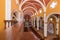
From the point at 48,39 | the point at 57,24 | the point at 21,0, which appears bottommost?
the point at 48,39

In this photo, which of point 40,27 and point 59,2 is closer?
point 59,2

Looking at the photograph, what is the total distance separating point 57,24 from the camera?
1686 cm

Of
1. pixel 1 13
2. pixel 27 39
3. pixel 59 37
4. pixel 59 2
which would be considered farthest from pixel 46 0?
pixel 27 39

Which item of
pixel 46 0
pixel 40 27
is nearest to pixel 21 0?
pixel 46 0

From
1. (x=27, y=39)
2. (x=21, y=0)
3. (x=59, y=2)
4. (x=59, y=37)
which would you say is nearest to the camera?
(x=27, y=39)

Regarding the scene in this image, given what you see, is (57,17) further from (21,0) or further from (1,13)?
(1,13)

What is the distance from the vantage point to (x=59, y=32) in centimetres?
1691

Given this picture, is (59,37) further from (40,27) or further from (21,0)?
(40,27)

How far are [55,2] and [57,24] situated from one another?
127 inches

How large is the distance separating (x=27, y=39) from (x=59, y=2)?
43.9ft

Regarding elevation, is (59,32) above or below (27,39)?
below

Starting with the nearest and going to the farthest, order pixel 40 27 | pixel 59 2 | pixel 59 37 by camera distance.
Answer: pixel 59 2 → pixel 59 37 → pixel 40 27

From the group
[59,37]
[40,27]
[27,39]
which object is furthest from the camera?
[40,27]

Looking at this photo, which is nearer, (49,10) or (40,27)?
(49,10)
